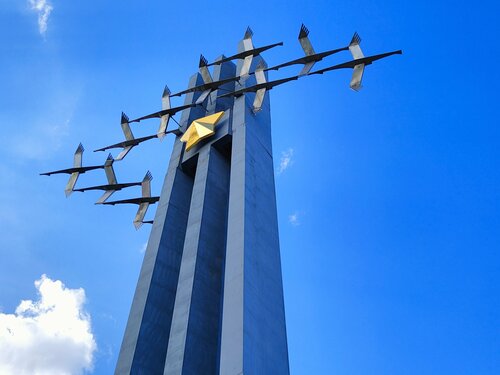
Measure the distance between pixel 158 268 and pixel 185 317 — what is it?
12.6 ft

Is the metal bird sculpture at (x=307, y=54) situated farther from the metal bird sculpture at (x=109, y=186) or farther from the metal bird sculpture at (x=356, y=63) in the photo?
the metal bird sculpture at (x=109, y=186)

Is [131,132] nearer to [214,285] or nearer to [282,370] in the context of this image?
[214,285]

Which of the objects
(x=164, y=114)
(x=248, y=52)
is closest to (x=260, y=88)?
(x=248, y=52)

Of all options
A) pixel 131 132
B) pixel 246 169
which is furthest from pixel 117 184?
pixel 246 169

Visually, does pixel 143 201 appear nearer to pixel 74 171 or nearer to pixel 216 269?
pixel 74 171

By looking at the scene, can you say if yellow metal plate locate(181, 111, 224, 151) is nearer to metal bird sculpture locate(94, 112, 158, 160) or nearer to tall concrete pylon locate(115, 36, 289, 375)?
tall concrete pylon locate(115, 36, 289, 375)

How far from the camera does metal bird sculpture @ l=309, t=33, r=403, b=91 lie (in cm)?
1847

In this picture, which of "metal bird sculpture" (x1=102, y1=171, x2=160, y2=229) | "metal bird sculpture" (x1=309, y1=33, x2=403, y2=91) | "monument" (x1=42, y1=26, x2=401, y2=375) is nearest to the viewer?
"monument" (x1=42, y1=26, x2=401, y2=375)

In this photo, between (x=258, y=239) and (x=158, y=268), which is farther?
(x=158, y=268)

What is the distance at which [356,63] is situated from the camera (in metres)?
19.0

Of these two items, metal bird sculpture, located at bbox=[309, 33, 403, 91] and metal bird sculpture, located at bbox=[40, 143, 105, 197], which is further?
metal bird sculpture, located at bbox=[40, 143, 105, 197]

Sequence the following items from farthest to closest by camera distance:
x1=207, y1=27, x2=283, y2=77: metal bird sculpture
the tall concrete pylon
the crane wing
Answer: x1=207, y1=27, x2=283, y2=77: metal bird sculpture
the crane wing
the tall concrete pylon

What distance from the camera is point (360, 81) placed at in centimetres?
1839

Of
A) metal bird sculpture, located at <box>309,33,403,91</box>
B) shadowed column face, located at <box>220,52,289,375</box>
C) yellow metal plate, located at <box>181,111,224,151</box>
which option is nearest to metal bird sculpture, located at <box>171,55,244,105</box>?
yellow metal plate, located at <box>181,111,224,151</box>
